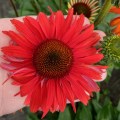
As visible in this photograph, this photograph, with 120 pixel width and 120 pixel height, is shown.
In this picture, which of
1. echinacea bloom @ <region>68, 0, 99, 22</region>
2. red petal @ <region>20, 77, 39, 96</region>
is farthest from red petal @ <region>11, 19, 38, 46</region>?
echinacea bloom @ <region>68, 0, 99, 22</region>

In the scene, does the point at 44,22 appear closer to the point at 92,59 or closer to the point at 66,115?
the point at 92,59

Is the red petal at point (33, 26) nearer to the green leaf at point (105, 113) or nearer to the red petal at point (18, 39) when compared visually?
the red petal at point (18, 39)

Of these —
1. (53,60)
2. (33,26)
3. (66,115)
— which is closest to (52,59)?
(53,60)

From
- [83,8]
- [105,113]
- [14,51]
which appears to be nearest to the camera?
[14,51]

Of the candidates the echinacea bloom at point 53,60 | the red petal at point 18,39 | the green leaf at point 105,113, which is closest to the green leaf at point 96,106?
the green leaf at point 105,113

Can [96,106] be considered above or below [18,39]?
below

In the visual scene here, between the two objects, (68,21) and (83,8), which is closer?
(68,21)

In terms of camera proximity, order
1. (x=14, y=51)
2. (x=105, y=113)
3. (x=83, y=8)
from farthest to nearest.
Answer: (x=105, y=113) → (x=83, y=8) → (x=14, y=51)

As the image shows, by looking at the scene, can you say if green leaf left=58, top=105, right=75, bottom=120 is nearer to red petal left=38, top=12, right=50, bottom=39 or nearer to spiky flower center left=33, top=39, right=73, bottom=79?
spiky flower center left=33, top=39, right=73, bottom=79

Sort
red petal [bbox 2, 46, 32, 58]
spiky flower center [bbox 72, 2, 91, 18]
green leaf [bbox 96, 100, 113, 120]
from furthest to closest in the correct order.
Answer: green leaf [bbox 96, 100, 113, 120] → spiky flower center [bbox 72, 2, 91, 18] → red petal [bbox 2, 46, 32, 58]
